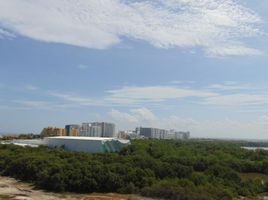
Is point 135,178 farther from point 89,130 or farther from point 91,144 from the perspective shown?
point 89,130

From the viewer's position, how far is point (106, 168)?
4025 centimetres

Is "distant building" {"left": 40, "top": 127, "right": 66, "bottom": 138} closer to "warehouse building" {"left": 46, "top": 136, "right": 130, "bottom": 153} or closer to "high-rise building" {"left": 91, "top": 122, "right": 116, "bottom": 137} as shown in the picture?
"high-rise building" {"left": 91, "top": 122, "right": 116, "bottom": 137}

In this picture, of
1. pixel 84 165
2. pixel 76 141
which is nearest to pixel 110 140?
pixel 76 141

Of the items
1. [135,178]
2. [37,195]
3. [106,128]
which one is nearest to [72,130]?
[106,128]

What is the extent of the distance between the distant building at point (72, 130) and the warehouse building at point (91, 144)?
41508 millimetres

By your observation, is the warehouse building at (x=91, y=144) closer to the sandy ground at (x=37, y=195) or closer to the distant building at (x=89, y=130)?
the sandy ground at (x=37, y=195)

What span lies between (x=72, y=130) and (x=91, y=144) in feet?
168

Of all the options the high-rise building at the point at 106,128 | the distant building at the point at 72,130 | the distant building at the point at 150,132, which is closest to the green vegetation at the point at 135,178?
the distant building at the point at 72,130

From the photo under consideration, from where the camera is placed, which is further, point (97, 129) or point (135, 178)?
point (97, 129)

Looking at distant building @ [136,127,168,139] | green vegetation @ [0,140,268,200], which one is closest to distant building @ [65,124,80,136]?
distant building @ [136,127,168,139]

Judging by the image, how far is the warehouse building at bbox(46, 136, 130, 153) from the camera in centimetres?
6962

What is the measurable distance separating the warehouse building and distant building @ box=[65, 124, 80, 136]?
41.5 meters

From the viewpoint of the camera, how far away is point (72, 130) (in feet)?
396

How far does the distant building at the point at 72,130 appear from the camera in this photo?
11994 cm
